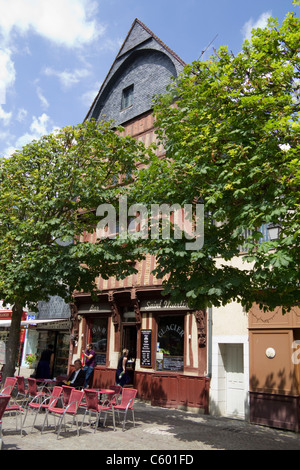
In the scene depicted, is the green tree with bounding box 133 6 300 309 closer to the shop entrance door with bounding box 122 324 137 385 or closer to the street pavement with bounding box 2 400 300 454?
the street pavement with bounding box 2 400 300 454

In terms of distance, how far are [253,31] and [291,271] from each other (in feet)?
14.7

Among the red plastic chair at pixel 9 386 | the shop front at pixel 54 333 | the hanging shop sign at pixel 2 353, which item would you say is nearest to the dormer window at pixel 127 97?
the shop front at pixel 54 333

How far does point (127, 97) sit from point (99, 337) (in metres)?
11.0

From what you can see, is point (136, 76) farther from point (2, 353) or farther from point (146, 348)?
point (2, 353)

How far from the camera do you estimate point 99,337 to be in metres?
16.7

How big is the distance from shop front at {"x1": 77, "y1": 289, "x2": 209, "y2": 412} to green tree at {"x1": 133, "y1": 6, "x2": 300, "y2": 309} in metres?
5.56

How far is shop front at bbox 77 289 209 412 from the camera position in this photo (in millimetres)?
12500

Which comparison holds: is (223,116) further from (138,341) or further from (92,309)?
(92,309)

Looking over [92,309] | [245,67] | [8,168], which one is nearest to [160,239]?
[245,67]

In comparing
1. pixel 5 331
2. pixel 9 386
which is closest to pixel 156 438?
pixel 9 386

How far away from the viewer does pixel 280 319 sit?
424 inches

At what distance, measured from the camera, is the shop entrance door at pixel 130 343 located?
589 inches

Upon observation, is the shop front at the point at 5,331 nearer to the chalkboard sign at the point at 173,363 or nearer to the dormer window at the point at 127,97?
the chalkboard sign at the point at 173,363

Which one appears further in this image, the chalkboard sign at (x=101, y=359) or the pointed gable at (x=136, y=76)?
the pointed gable at (x=136, y=76)
